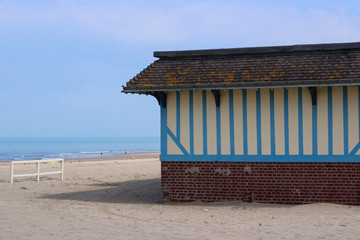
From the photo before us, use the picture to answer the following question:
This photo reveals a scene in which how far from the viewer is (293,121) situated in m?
11.7

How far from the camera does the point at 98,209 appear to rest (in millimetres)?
11594

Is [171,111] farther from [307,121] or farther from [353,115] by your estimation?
[353,115]

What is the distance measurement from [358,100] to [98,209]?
6.91 metres

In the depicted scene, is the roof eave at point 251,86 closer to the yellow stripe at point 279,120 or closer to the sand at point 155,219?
the yellow stripe at point 279,120

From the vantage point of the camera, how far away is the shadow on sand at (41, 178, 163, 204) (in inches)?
527

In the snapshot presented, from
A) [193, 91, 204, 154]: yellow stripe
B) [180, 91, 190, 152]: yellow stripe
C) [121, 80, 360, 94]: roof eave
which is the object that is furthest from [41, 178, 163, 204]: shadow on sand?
[121, 80, 360, 94]: roof eave

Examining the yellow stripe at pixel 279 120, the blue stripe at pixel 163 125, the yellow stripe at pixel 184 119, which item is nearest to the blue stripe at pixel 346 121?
the yellow stripe at pixel 279 120

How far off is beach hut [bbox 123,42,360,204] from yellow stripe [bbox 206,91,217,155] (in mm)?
26

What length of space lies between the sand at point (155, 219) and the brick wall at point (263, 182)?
29cm

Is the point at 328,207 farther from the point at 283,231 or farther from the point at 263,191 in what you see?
the point at 283,231

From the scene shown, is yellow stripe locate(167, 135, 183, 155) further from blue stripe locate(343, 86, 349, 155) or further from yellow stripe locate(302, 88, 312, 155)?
blue stripe locate(343, 86, 349, 155)

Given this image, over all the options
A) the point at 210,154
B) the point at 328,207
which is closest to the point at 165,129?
the point at 210,154

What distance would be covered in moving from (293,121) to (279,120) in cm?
34

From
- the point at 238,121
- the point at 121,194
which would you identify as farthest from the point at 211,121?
the point at 121,194
